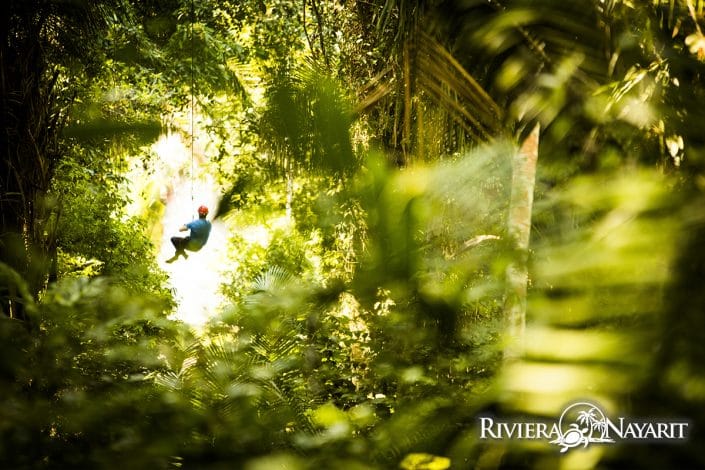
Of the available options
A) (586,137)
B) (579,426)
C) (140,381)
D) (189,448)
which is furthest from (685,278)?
(586,137)

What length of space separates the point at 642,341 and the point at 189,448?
0.37 meters

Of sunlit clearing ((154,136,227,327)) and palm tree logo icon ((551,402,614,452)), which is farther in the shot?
sunlit clearing ((154,136,227,327))

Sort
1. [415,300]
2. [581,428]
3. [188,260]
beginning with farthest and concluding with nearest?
[188,260]
[415,300]
[581,428]

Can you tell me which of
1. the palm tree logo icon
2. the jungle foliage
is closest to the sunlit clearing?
the jungle foliage

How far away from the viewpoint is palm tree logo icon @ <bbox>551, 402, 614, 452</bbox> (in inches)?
18.0

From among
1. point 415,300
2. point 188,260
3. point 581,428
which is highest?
point 188,260

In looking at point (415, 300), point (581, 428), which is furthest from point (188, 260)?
point (581, 428)

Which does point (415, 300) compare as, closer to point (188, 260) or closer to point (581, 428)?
point (581, 428)

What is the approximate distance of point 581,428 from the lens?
1.59 ft

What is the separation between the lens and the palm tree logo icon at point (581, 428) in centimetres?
46

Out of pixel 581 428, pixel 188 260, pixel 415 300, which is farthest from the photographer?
pixel 188 260

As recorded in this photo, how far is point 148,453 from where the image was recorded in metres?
0.46

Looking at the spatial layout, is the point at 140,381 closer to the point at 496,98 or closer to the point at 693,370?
the point at 693,370

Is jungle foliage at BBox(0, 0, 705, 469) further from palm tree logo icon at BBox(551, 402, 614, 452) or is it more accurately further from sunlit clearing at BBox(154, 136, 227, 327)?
sunlit clearing at BBox(154, 136, 227, 327)
